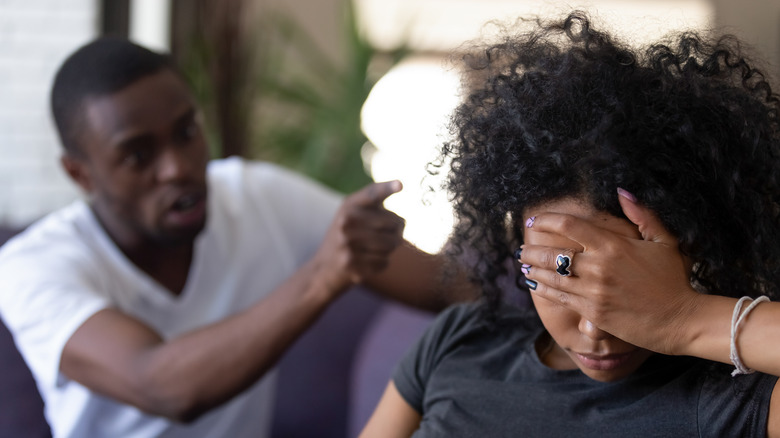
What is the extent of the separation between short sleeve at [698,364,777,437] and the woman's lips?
0.10 metres

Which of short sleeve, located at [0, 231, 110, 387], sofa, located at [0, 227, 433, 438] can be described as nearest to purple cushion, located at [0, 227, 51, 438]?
sofa, located at [0, 227, 433, 438]

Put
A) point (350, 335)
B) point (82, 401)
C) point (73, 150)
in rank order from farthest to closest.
A: point (350, 335) → point (73, 150) → point (82, 401)

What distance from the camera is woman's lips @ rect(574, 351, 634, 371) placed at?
0.95 meters

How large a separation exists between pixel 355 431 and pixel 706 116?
3.97 ft

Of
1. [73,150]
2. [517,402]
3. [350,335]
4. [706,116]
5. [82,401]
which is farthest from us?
[350,335]

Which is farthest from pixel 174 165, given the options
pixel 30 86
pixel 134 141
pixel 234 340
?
pixel 30 86

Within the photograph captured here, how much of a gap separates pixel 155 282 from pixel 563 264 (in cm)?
119

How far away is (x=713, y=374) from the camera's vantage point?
95 cm

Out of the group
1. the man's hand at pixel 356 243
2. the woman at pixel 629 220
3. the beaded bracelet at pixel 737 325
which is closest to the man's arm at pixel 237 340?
the man's hand at pixel 356 243

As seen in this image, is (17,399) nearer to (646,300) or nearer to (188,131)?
(188,131)

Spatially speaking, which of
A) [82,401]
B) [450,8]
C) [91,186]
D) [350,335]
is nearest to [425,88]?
[450,8]

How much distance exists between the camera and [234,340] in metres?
1.43

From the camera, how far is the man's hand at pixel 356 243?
55.3 inches

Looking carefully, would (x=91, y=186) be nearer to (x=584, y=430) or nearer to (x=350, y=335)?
(x=350, y=335)
